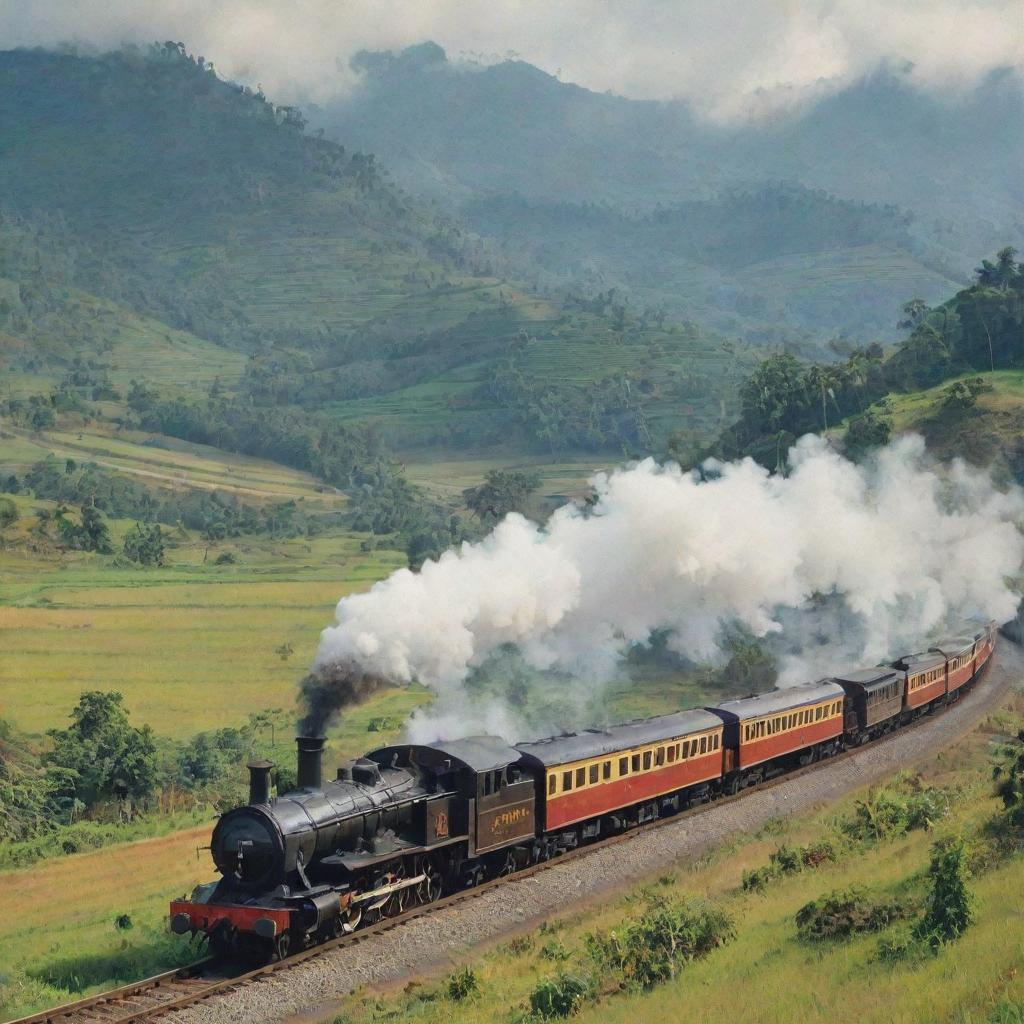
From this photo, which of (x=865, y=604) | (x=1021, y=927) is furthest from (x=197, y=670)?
(x=1021, y=927)

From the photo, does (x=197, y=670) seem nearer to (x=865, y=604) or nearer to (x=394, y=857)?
(x=865, y=604)

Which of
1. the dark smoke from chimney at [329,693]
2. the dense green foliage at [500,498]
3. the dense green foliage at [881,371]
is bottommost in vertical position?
the dark smoke from chimney at [329,693]

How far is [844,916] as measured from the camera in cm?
2081

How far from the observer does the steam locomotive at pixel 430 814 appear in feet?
76.7

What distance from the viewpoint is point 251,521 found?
133 meters

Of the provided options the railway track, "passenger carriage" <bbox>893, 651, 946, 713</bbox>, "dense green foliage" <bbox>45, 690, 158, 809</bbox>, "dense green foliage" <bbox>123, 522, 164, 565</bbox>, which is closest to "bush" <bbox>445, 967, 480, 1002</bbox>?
the railway track

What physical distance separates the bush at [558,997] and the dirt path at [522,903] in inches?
156

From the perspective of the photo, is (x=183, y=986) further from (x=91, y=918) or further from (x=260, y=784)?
(x=91, y=918)

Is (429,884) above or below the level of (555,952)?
below

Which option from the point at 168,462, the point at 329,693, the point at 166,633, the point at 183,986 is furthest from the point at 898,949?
the point at 168,462

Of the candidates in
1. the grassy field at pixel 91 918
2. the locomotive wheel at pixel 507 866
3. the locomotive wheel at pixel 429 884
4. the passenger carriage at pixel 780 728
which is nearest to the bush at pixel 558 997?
the locomotive wheel at pixel 429 884

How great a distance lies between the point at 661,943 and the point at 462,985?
3.27m

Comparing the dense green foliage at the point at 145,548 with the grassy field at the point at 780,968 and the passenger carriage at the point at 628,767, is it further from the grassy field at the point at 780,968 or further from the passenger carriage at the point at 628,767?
the grassy field at the point at 780,968

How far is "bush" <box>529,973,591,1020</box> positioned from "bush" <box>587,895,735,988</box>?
45.4 inches
